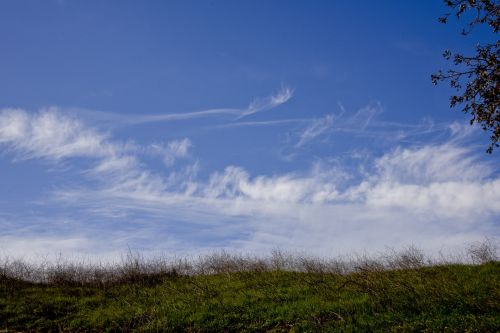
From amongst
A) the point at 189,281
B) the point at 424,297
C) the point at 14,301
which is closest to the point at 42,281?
the point at 14,301

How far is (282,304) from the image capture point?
20281 mm

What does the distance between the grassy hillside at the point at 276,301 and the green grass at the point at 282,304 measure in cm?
4

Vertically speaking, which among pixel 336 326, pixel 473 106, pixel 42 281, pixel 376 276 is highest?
pixel 473 106

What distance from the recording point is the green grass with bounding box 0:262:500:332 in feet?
54.9

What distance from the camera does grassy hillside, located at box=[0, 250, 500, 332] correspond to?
16875 mm

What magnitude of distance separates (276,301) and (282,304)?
0.76 meters

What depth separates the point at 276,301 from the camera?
21.0 meters

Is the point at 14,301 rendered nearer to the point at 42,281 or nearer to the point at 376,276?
the point at 42,281

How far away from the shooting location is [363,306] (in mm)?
18328

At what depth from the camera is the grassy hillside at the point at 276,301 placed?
55.4ft

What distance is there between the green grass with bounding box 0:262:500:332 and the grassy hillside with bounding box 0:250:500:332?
0.14ft

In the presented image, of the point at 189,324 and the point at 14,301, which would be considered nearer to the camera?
the point at 189,324

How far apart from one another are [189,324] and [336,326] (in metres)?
6.42

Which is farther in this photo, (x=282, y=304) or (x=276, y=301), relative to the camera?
(x=276, y=301)
